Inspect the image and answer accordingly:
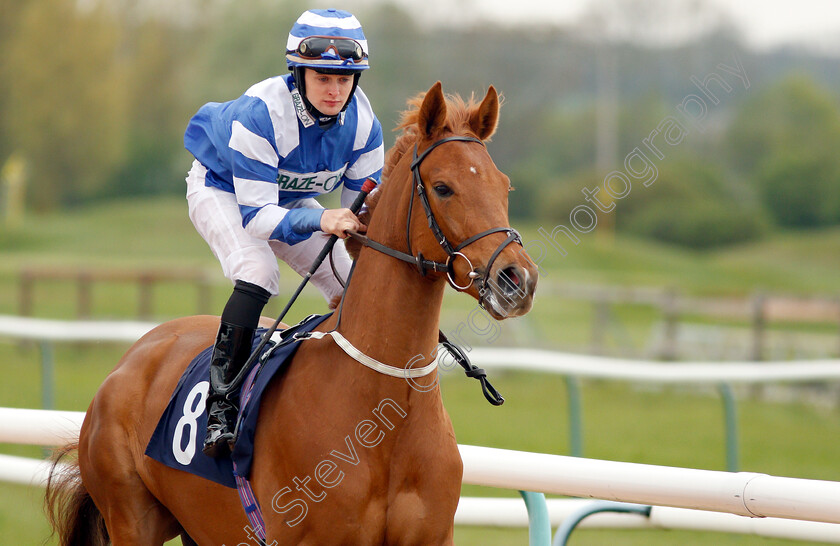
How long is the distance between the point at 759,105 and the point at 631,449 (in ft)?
76.8

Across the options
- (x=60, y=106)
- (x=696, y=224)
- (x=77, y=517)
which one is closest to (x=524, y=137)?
(x=696, y=224)

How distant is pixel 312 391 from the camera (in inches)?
105

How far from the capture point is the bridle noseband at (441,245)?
2.31 m

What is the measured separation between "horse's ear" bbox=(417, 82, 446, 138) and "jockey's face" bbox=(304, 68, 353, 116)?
406mm

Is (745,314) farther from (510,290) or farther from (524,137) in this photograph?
(524,137)

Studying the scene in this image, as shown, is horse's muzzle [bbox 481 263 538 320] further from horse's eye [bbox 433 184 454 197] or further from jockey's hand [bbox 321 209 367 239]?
jockey's hand [bbox 321 209 367 239]

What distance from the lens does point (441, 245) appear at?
97.0 inches

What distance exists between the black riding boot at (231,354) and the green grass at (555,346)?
91cm

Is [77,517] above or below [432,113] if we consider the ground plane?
below

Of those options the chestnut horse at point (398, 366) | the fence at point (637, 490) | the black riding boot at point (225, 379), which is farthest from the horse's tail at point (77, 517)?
the black riding boot at point (225, 379)

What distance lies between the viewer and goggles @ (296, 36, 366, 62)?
2.82m

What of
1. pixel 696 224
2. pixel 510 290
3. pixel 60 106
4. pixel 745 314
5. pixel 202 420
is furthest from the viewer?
pixel 60 106

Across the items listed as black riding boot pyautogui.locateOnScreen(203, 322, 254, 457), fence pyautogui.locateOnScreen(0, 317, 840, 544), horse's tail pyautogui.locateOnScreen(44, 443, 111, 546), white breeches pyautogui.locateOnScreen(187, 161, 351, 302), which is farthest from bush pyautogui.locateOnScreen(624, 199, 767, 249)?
black riding boot pyautogui.locateOnScreen(203, 322, 254, 457)

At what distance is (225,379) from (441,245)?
0.83 m
